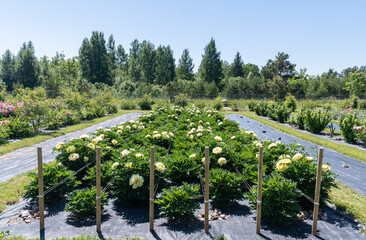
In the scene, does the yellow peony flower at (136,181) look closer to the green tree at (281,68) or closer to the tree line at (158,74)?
the tree line at (158,74)

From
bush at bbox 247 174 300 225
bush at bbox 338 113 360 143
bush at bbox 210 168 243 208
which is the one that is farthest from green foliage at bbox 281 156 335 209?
bush at bbox 338 113 360 143

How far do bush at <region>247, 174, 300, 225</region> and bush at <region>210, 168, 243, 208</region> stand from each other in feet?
1.57

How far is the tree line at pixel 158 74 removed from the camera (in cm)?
3750

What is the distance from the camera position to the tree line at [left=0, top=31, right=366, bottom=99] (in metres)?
37.5

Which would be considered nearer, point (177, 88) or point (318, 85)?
point (177, 88)

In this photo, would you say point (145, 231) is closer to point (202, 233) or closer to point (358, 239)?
point (202, 233)

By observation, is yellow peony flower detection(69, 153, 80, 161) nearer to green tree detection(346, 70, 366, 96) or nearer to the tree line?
the tree line

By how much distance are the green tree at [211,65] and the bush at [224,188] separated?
4331 cm

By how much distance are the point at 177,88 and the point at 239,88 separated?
14412 mm

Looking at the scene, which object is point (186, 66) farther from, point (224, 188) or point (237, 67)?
point (224, 188)

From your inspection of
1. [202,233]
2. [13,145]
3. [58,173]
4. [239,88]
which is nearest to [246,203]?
[202,233]

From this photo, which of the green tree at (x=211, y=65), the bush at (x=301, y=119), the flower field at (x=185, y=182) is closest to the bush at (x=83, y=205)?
the flower field at (x=185, y=182)

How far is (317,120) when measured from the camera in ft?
35.4

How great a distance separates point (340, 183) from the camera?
4863mm
